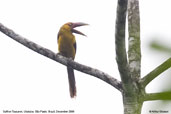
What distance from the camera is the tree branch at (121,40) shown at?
191 cm

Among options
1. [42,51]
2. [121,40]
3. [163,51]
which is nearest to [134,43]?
[121,40]

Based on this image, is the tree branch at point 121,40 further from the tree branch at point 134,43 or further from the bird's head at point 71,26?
the bird's head at point 71,26

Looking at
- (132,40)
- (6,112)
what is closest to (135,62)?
(132,40)

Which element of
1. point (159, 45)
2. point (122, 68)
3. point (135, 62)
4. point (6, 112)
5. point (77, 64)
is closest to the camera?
point (159, 45)

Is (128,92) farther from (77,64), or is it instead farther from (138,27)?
(77,64)

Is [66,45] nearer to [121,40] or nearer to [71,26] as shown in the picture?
[71,26]

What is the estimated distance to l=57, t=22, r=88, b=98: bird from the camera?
5855mm

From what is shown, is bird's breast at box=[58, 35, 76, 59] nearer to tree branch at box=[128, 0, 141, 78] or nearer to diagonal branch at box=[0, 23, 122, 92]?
diagonal branch at box=[0, 23, 122, 92]

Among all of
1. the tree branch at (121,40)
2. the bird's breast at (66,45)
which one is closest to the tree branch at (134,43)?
the tree branch at (121,40)

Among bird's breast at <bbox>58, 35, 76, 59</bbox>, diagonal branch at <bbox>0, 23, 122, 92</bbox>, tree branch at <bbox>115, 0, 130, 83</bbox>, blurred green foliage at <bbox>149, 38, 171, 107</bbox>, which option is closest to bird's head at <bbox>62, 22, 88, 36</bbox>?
bird's breast at <bbox>58, 35, 76, 59</bbox>

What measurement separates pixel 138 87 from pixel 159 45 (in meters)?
2.17

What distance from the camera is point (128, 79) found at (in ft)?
8.45

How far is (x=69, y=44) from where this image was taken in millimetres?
5949

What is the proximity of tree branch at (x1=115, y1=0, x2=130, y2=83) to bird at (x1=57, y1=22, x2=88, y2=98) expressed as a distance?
3324 mm
